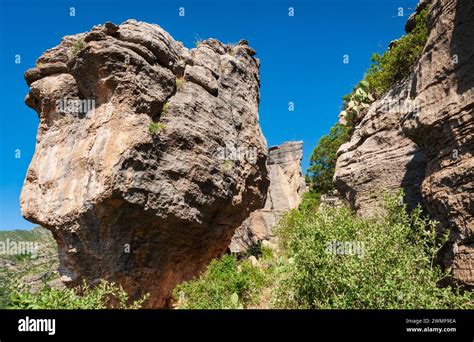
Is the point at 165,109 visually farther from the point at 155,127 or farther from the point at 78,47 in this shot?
the point at 78,47

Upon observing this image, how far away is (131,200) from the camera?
13.5 meters

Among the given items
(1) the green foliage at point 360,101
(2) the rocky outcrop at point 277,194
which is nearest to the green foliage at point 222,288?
(1) the green foliage at point 360,101

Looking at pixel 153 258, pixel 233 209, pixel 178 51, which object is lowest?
pixel 153 258

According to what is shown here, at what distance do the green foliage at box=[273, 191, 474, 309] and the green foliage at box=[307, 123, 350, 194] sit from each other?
2073 cm

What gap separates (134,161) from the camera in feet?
45.2

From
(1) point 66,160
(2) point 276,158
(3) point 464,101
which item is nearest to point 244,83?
(1) point 66,160

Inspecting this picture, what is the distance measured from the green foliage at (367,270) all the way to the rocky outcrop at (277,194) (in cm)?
2666

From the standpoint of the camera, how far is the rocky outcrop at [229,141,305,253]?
134 feet

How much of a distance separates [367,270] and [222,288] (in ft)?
21.8

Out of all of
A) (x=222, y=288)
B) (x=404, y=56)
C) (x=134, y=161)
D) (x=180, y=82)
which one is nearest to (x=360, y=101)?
(x=404, y=56)

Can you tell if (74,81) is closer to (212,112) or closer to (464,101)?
(212,112)

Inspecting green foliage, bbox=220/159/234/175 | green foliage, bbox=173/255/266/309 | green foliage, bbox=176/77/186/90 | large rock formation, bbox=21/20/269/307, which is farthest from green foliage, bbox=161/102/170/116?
green foliage, bbox=173/255/266/309
